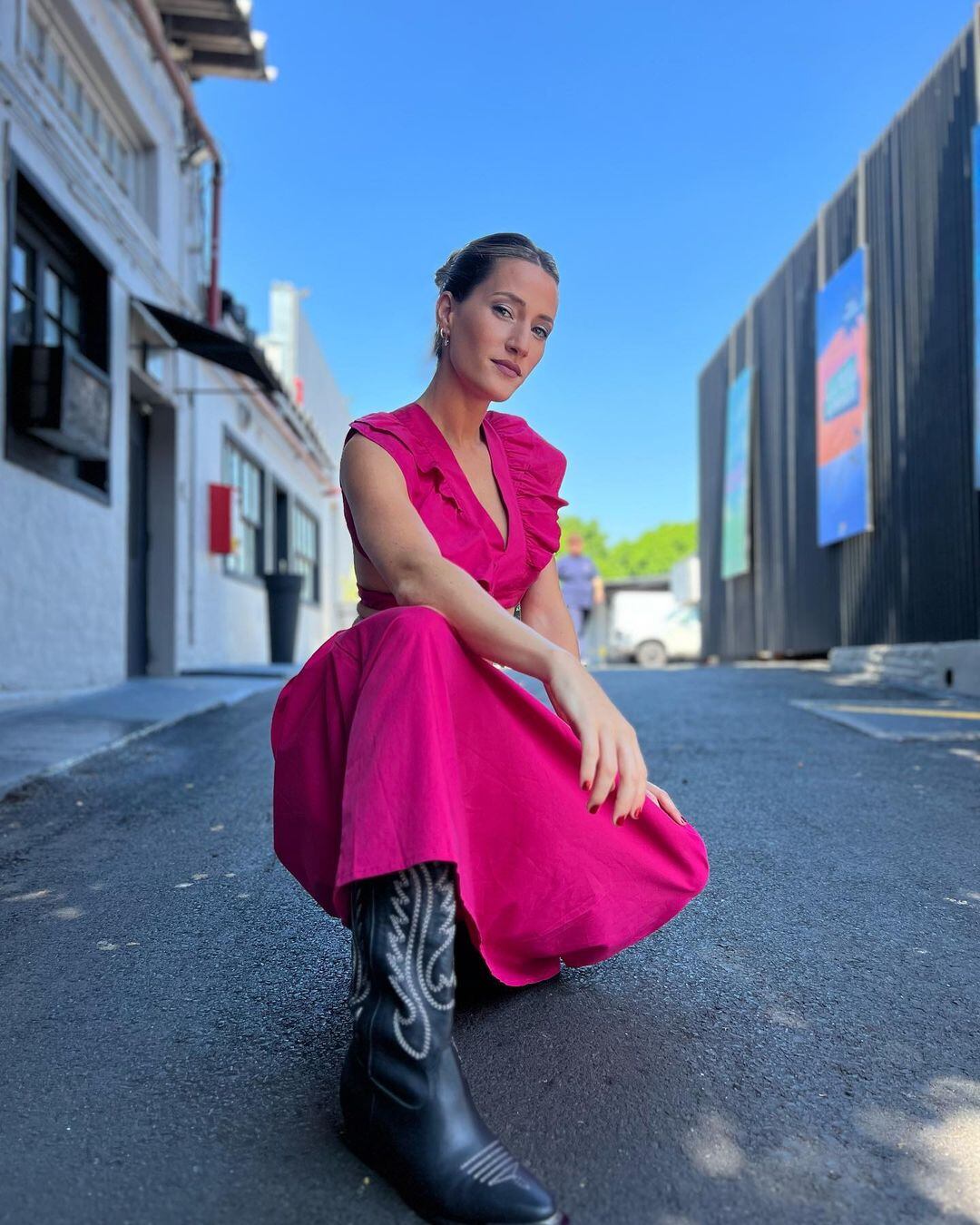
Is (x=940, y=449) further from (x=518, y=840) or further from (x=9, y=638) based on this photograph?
(x=518, y=840)

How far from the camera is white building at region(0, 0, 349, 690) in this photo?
711 centimetres

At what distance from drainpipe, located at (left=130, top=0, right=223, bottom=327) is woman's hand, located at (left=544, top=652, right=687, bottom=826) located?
1049 cm

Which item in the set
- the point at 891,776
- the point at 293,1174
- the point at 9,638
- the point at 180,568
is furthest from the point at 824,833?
the point at 180,568

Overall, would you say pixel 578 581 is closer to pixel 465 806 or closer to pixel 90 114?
pixel 90 114

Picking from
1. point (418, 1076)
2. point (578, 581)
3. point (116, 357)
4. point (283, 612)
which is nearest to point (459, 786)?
point (418, 1076)

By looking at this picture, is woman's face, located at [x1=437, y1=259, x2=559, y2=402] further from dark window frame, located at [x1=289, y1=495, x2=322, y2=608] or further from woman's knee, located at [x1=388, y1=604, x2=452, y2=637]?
dark window frame, located at [x1=289, y1=495, x2=322, y2=608]

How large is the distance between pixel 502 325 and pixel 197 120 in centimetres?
1182

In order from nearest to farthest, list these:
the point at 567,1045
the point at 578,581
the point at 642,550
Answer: the point at 567,1045 → the point at 578,581 → the point at 642,550

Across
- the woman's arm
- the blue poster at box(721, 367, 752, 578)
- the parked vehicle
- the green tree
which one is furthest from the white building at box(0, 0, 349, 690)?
the green tree

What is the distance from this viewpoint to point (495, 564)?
1813 mm

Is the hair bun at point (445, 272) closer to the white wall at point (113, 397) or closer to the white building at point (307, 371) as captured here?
the white wall at point (113, 397)

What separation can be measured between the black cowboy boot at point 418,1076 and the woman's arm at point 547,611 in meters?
0.76

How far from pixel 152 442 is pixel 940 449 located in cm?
858

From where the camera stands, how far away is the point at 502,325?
6.05ft
